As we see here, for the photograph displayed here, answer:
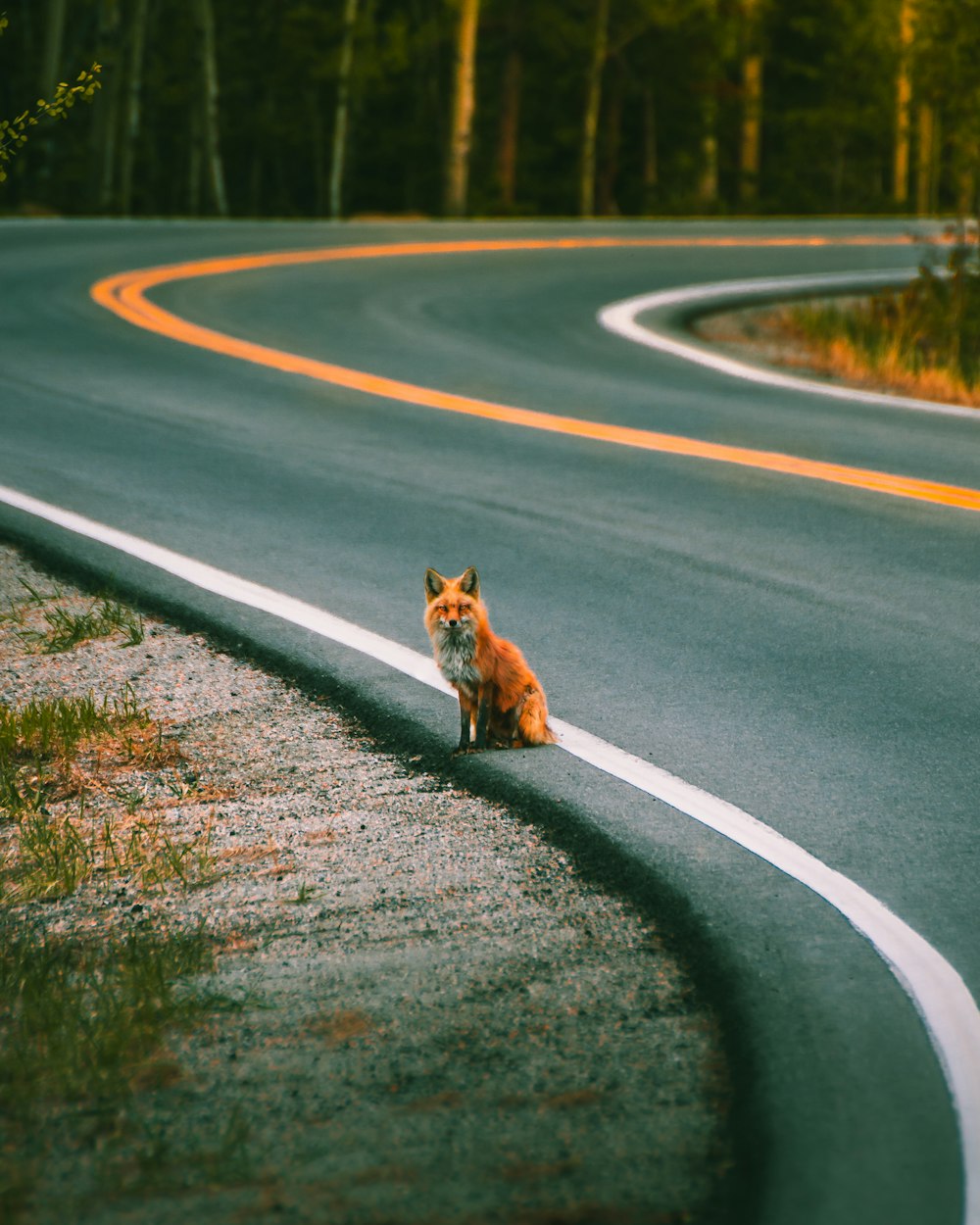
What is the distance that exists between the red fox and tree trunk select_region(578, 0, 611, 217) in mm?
46178

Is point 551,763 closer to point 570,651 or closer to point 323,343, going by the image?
point 570,651

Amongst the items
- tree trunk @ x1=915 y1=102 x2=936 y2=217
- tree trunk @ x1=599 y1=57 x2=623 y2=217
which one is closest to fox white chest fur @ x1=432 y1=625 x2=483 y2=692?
tree trunk @ x1=915 y1=102 x2=936 y2=217

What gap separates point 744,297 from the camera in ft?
65.2

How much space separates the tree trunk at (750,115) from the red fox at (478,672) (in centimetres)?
5021

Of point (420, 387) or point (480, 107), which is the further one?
point (480, 107)

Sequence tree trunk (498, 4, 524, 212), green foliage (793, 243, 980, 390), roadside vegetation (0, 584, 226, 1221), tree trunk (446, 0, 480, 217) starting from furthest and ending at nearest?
tree trunk (498, 4, 524, 212)
tree trunk (446, 0, 480, 217)
green foliage (793, 243, 980, 390)
roadside vegetation (0, 584, 226, 1221)

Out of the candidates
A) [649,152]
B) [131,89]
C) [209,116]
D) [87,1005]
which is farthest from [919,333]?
[649,152]

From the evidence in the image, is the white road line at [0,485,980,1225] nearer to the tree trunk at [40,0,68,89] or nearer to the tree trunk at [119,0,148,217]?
the tree trunk at [40,0,68,89]

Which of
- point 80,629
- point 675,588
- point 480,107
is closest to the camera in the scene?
point 80,629

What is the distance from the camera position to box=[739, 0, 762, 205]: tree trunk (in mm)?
54250

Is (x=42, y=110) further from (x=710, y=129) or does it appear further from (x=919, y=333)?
(x=710, y=129)

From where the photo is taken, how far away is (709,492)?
955cm

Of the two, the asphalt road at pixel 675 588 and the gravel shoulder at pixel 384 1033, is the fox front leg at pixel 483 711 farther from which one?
the gravel shoulder at pixel 384 1033

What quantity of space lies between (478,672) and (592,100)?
4737 cm
